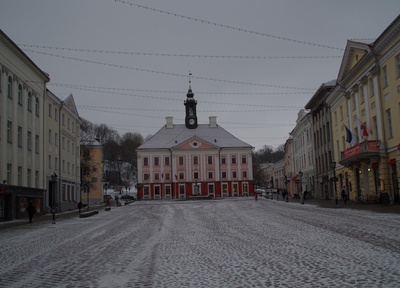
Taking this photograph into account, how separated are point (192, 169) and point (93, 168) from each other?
88.4 ft

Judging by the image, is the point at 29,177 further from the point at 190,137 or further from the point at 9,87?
the point at 190,137

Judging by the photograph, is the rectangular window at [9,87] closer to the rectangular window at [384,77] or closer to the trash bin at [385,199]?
the rectangular window at [384,77]

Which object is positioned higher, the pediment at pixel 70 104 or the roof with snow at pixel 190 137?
the roof with snow at pixel 190 137

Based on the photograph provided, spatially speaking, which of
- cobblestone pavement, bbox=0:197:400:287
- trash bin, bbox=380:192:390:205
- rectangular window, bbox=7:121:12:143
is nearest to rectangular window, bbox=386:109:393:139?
trash bin, bbox=380:192:390:205

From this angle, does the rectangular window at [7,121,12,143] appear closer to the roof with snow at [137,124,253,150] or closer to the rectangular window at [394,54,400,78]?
the rectangular window at [394,54,400,78]

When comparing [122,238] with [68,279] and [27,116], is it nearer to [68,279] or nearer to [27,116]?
[68,279]

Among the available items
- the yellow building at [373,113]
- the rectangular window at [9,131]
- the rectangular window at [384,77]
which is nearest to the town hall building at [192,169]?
the yellow building at [373,113]

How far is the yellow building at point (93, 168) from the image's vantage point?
72.8 meters

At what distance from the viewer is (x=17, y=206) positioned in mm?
32406

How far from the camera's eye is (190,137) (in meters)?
99.1

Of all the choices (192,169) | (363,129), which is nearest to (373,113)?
(363,129)

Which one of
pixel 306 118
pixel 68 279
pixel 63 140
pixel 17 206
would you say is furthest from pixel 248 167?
pixel 68 279

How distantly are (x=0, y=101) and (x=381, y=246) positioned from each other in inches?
1056

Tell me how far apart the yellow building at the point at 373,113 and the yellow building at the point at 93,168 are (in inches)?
1692
